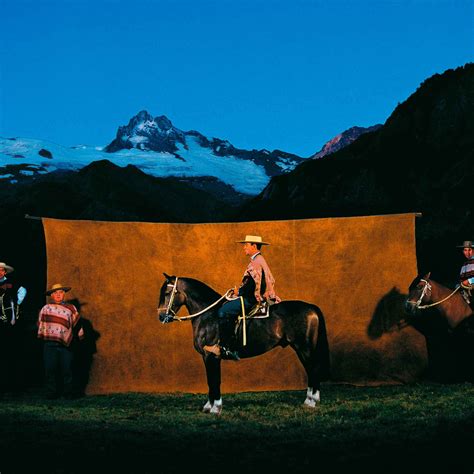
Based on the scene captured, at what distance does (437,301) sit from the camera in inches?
404

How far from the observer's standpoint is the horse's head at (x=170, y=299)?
8.76 m

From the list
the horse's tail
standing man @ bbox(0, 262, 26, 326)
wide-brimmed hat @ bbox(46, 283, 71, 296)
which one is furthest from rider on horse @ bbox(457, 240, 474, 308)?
standing man @ bbox(0, 262, 26, 326)

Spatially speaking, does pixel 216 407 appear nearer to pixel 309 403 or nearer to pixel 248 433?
pixel 309 403

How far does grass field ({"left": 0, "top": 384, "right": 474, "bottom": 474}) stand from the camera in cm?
568

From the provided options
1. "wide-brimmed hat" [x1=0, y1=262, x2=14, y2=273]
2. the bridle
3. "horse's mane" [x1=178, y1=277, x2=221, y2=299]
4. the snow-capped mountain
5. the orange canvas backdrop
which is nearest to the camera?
"horse's mane" [x1=178, y1=277, x2=221, y2=299]

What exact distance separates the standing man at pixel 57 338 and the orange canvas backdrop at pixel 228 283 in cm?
49

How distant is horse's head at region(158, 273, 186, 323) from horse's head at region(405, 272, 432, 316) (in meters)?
3.26

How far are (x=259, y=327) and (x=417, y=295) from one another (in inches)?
99.6

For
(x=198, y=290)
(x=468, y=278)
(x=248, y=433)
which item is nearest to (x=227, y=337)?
(x=198, y=290)

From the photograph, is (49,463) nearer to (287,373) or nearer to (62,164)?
(287,373)

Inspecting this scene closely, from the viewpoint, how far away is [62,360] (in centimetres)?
999

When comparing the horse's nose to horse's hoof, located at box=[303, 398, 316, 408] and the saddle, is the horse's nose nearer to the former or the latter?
horse's hoof, located at box=[303, 398, 316, 408]

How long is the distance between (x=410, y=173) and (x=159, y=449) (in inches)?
1389

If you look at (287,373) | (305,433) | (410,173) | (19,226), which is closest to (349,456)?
(305,433)
